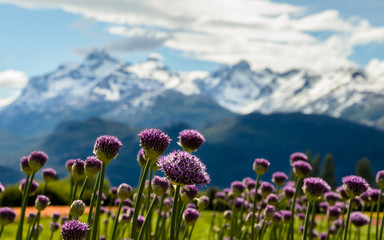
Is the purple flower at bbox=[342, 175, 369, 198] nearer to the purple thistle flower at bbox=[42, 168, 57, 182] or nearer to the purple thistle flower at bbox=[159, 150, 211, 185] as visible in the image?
the purple thistle flower at bbox=[159, 150, 211, 185]

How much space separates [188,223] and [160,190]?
0.75 metres

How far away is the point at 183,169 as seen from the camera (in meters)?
3.50

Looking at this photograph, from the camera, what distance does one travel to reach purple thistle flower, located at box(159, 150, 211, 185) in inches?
136

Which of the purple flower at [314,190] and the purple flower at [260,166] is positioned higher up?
the purple flower at [260,166]

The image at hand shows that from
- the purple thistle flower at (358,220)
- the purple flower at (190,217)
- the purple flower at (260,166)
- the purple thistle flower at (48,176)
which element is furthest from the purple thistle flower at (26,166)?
the purple thistle flower at (358,220)

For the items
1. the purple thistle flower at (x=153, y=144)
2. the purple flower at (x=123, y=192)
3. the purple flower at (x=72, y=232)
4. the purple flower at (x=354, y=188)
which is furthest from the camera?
the purple flower at (x=123, y=192)

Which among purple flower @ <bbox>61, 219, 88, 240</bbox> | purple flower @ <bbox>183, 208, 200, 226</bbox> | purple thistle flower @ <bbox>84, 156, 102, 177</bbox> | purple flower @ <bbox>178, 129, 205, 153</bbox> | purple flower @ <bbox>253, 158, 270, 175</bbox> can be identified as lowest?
purple flower @ <bbox>61, 219, 88, 240</bbox>

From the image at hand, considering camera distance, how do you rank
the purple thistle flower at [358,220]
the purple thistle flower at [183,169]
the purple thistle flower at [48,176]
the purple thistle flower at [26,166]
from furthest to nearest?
the purple thistle flower at [358,220] < the purple thistle flower at [48,176] < the purple thistle flower at [26,166] < the purple thistle flower at [183,169]

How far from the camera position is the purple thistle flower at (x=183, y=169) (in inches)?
136

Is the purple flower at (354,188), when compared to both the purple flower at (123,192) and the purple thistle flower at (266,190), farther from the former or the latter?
the purple thistle flower at (266,190)

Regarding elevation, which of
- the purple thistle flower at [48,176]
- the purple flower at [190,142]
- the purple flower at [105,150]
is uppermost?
the purple flower at [190,142]

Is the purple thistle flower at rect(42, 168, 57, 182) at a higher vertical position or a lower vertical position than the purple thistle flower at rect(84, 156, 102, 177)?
Answer: lower

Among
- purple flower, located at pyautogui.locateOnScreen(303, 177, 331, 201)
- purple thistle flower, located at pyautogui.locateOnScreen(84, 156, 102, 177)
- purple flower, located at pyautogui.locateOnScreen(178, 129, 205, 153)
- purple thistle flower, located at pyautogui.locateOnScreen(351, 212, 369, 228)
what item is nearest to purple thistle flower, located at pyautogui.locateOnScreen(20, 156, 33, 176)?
purple thistle flower, located at pyautogui.locateOnScreen(84, 156, 102, 177)

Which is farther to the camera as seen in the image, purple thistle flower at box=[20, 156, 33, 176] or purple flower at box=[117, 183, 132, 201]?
purple thistle flower at box=[20, 156, 33, 176]
